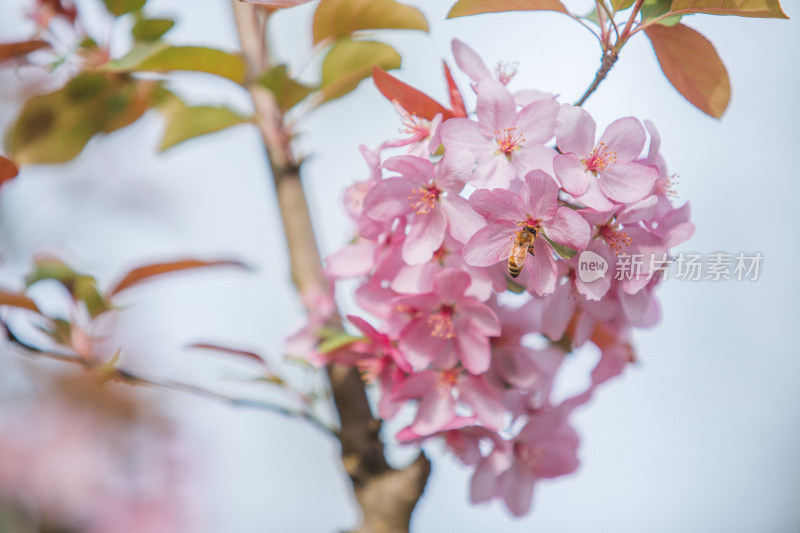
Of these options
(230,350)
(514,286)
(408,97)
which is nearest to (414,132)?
(408,97)

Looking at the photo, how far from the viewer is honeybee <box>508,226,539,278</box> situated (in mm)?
415

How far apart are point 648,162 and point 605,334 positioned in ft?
0.62

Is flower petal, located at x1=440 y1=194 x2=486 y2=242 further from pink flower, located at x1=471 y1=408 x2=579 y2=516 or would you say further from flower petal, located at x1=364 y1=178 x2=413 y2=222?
pink flower, located at x1=471 y1=408 x2=579 y2=516

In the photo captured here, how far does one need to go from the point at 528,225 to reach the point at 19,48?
0.68 m

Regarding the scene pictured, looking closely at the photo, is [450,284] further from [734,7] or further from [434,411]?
[734,7]

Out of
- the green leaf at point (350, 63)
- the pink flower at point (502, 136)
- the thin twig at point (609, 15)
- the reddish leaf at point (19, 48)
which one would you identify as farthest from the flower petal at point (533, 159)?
the reddish leaf at point (19, 48)

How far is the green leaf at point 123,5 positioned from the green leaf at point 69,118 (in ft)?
0.27

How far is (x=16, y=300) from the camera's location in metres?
0.65

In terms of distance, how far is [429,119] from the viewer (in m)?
0.47

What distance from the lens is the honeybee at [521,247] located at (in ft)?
1.36

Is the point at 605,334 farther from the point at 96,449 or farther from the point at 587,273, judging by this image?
the point at 96,449

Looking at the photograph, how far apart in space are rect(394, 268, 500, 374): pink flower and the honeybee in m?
Answer: 0.05

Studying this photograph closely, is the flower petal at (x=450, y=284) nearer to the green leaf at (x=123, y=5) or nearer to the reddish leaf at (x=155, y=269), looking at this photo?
the reddish leaf at (x=155, y=269)

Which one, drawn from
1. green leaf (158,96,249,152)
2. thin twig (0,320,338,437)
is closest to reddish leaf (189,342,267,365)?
thin twig (0,320,338,437)
